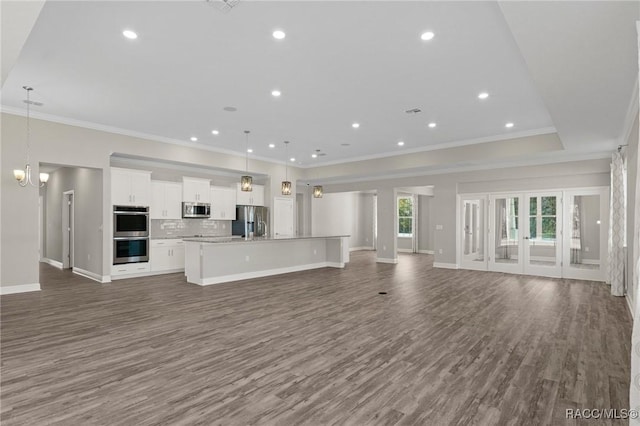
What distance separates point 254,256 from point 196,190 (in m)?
2.63

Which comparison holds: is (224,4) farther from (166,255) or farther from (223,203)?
(223,203)

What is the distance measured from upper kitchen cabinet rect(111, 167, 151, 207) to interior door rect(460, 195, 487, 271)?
813 centimetres

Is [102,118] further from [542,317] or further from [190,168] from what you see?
[542,317]

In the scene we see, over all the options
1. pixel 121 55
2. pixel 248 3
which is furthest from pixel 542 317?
pixel 121 55

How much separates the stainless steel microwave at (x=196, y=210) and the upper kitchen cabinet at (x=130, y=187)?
0.98 metres

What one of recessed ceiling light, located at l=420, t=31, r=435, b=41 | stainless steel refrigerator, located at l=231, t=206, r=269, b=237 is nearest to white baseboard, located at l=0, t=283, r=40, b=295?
stainless steel refrigerator, located at l=231, t=206, r=269, b=237

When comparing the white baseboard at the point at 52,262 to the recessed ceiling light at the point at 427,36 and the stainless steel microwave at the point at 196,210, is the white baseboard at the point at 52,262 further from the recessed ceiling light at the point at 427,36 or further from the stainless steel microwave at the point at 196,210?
the recessed ceiling light at the point at 427,36

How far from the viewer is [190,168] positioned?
936 centimetres

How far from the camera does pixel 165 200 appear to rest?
848cm

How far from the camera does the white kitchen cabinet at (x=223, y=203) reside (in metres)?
9.48

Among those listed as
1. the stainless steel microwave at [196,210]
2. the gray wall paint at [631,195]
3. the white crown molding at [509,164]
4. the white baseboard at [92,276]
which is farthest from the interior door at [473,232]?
the white baseboard at [92,276]

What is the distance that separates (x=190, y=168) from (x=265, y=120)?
155 inches

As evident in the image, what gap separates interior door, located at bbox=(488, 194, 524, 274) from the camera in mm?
8469

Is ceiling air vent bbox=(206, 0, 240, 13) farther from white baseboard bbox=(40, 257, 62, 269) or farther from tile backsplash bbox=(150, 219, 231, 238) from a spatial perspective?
white baseboard bbox=(40, 257, 62, 269)
